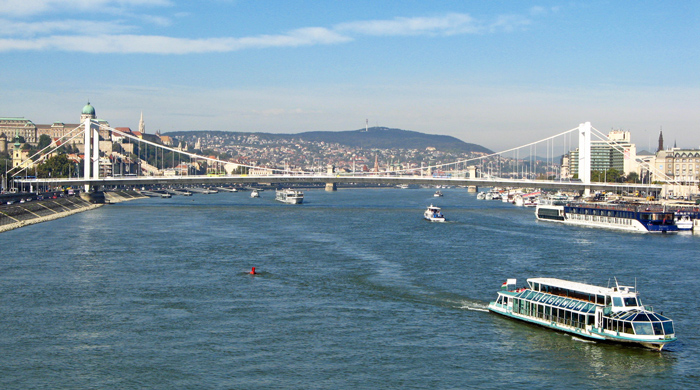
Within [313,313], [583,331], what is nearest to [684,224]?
[583,331]

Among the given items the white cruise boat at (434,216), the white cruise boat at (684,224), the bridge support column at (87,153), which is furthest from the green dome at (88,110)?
the white cruise boat at (684,224)

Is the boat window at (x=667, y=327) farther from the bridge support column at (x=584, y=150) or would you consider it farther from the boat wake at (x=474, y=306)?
the bridge support column at (x=584, y=150)

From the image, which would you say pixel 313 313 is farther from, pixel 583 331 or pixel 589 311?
pixel 589 311

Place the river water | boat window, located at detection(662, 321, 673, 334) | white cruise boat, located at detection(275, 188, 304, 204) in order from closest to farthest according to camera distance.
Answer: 1. the river water
2. boat window, located at detection(662, 321, 673, 334)
3. white cruise boat, located at detection(275, 188, 304, 204)

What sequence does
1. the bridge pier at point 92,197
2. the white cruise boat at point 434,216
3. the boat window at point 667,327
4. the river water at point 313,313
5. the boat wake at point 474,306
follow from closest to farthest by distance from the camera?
the river water at point 313,313 → the boat window at point 667,327 → the boat wake at point 474,306 → the white cruise boat at point 434,216 → the bridge pier at point 92,197

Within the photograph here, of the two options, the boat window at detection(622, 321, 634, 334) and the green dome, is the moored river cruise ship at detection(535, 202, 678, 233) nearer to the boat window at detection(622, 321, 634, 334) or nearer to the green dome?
the boat window at detection(622, 321, 634, 334)

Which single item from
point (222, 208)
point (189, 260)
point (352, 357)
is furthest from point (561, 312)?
point (222, 208)

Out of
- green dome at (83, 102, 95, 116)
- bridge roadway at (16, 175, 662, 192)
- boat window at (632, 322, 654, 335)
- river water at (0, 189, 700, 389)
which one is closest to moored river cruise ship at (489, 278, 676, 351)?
boat window at (632, 322, 654, 335)
